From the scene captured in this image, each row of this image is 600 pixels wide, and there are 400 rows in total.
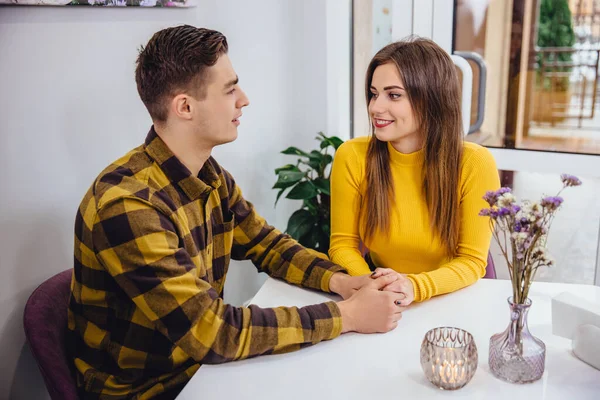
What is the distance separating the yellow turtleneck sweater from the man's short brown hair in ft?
1.87

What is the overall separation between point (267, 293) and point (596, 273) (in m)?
1.78

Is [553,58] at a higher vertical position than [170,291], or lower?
higher

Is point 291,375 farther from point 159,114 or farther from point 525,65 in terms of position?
point 525,65

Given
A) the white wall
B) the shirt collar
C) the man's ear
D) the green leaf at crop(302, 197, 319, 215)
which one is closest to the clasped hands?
the shirt collar

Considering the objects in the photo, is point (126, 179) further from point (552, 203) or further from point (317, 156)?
point (317, 156)

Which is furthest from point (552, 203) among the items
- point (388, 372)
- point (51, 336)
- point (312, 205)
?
point (312, 205)

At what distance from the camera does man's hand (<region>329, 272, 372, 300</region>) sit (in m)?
1.33

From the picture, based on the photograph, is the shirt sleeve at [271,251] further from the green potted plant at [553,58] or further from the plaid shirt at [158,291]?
the green potted plant at [553,58]

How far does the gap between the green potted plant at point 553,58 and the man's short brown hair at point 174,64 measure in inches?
67.1

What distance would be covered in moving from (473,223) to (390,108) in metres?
0.38

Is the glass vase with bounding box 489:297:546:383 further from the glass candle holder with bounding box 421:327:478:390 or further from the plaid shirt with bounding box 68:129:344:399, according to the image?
the plaid shirt with bounding box 68:129:344:399

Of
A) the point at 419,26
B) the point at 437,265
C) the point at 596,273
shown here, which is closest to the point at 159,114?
the point at 437,265

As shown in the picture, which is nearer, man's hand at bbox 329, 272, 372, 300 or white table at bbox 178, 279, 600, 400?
white table at bbox 178, 279, 600, 400

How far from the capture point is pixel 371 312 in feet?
3.86
